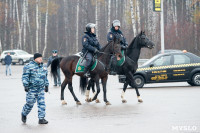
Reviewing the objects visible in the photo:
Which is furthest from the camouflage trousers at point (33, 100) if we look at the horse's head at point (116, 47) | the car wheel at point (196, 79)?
the car wheel at point (196, 79)

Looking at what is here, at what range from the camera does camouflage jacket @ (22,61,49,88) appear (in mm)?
10539

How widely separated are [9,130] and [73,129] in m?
1.43

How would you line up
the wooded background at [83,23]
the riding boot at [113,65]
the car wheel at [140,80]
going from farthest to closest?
the wooded background at [83,23]
the car wheel at [140,80]
the riding boot at [113,65]

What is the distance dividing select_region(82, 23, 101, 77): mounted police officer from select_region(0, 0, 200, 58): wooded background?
25.7 meters

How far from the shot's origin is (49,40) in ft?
247

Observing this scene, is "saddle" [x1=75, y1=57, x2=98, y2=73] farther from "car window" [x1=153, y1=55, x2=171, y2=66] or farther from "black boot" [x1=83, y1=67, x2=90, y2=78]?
"car window" [x1=153, y1=55, x2=171, y2=66]

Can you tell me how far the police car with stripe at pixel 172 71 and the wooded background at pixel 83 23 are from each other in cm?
1956

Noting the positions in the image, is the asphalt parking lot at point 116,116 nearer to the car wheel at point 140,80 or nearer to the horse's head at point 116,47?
the horse's head at point 116,47

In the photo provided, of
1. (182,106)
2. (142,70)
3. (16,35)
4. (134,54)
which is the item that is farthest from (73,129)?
(16,35)

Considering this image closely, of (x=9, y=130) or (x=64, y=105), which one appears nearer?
(x=9, y=130)

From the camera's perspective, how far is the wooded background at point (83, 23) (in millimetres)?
42406

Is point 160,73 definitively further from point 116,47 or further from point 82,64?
point 82,64

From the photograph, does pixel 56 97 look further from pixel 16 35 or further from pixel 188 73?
pixel 16 35

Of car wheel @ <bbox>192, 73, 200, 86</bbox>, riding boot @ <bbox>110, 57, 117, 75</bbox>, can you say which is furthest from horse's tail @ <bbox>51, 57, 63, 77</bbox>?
car wheel @ <bbox>192, 73, 200, 86</bbox>
